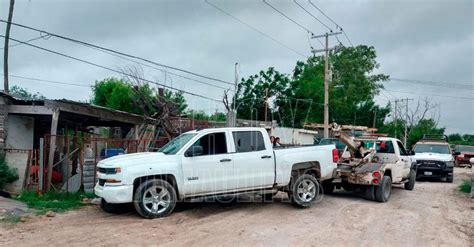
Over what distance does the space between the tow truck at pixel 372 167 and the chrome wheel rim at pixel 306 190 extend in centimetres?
111

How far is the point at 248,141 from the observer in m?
9.48

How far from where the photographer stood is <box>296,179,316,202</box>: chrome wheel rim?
32.1 feet

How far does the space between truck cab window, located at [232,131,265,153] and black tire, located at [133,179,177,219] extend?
6.28 feet

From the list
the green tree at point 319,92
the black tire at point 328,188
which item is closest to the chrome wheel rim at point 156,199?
the black tire at point 328,188

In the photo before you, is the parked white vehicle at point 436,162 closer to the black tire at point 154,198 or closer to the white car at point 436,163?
the white car at point 436,163

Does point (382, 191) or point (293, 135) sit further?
point (293, 135)

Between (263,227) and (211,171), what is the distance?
6.14 feet

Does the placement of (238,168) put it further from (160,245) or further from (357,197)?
(357,197)

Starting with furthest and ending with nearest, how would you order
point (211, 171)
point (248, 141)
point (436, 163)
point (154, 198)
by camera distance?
1. point (436, 163)
2. point (248, 141)
3. point (211, 171)
4. point (154, 198)

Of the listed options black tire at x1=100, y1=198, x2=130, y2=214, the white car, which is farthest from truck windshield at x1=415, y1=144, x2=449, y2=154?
black tire at x1=100, y1=198, x2=130, y2=214

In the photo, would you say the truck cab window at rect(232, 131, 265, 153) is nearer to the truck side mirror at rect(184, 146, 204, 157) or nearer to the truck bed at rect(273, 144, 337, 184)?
the truck bed at rect(273, 144, 337, 184)

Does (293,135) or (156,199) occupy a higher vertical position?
(293,135)

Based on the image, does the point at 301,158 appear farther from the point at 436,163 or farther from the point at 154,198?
the point at 436,163

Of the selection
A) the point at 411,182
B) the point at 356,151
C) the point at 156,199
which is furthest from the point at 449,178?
the point at 156,199
